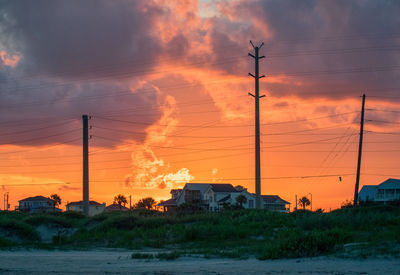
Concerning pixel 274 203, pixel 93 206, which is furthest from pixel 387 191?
pixel 93 206

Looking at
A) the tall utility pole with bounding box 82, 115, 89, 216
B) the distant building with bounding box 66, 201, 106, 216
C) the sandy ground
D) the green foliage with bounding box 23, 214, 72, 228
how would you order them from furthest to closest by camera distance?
the distant building with bounding box 66, 201, 106, 216, the tall utility pole with bounding box 82, 115, 89, 216, the green foliage with bounding box 23, 214, 72, 228, the sandy ground

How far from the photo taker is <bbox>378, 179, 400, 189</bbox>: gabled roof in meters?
95.9

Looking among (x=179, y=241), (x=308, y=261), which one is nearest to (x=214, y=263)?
(x=308, y=261)

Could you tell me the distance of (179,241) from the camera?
89.5 ft

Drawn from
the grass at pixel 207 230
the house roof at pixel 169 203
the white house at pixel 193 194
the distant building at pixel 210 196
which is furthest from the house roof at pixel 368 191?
the grass at pixel 207 230

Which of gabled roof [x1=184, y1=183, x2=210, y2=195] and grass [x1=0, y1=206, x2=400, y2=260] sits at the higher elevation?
gabled roof [x1=184, y1=183, x2=210, y2=195]

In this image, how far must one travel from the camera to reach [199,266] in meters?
15.7

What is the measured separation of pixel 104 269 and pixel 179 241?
466 inches

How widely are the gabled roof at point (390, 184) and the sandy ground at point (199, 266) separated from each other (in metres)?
86.0

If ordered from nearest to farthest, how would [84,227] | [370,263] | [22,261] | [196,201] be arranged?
[370,263] < [22,261] < [84,227] < [196,201]

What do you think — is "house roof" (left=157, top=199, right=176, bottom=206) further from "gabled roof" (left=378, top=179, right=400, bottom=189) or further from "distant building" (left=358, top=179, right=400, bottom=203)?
"gabled roof" (left=378, top=179, right=400, bottom=189)

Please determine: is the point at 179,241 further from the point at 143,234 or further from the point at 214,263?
the point at 214,263

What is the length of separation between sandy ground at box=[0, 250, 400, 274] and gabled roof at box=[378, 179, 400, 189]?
86.0 metres

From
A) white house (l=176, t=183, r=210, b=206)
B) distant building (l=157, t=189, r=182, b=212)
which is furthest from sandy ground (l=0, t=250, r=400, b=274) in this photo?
distant building (l=157, t=189, r=182, b=212)
